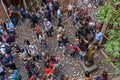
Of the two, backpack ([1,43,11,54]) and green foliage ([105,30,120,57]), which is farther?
backpack ([1,43,11,54])

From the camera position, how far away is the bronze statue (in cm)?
1037

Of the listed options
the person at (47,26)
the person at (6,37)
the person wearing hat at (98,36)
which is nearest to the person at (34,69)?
the person at (6,37)

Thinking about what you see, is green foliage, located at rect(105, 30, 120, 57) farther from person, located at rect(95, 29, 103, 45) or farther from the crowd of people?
person, located at rect(95, 29, 103, 45)

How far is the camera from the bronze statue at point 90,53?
1037 cm

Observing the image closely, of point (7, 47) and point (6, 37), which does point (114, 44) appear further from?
point (6, 37)

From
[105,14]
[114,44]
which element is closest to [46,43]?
[105,14]

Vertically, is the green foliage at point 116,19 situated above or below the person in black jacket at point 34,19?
above

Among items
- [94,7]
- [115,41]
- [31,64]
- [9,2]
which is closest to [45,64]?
[31,64]

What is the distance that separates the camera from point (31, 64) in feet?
35.3

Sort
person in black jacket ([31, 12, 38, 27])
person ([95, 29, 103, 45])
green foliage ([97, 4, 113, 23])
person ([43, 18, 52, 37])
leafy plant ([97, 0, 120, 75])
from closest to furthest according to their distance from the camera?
1. leafy plant ([97, 0, 120, 75])
2. green foliage ([97, 4, 113, 23])
3. person ([95, 29, 103, 45])
4. person ([43, 18, 52, 37])
5. person in black jacket ([31, 12, 38, 27])

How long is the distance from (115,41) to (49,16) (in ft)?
25.0

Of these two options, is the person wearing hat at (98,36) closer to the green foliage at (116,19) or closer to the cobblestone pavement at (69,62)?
the cobblestone pavement at (69,62)

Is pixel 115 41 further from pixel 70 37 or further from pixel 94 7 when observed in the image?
pixel 94 7

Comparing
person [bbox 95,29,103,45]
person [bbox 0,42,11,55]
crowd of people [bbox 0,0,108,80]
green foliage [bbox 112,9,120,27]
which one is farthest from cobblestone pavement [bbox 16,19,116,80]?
green foliage [bbox 112,9,120,27]
